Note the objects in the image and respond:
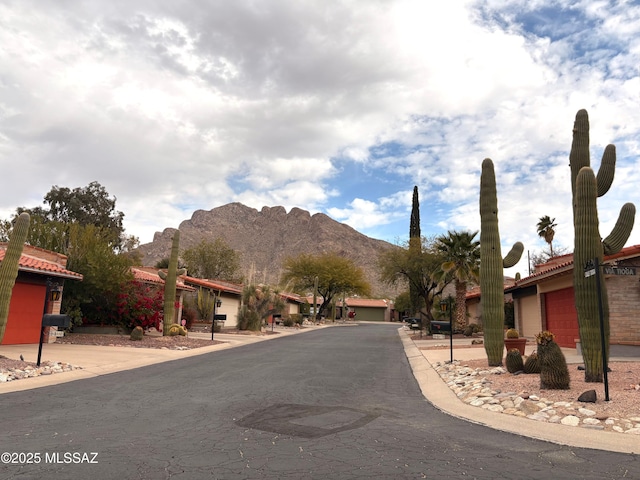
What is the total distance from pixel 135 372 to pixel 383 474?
367 inches

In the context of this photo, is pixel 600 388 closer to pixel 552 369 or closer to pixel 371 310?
pixel 552 369

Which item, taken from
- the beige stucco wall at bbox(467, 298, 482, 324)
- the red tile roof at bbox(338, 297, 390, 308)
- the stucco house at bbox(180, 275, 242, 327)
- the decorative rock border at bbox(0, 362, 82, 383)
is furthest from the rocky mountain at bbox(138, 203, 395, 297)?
the decorative rock border at bbox(0, 362, 82, 383)

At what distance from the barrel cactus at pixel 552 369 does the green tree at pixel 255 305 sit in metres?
25.4

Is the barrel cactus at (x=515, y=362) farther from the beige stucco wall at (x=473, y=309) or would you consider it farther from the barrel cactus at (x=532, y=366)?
the beige stucco wall at (x=473, y=309)

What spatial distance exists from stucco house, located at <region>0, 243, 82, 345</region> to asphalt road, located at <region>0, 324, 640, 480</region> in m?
9.08

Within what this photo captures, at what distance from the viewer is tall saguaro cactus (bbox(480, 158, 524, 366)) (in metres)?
12.8

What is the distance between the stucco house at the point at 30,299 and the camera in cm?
1731

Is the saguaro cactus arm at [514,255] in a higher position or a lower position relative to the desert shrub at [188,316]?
higher

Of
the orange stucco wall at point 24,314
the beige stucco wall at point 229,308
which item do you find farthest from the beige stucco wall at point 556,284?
the beige stucco wall at point 229,308

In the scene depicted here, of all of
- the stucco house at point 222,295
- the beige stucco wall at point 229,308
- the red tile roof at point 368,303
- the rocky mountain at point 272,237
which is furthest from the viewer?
the rocky mountain at point 272,237

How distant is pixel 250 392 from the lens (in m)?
9.48

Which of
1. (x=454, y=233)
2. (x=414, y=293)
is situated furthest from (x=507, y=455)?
(x=414, y=293)

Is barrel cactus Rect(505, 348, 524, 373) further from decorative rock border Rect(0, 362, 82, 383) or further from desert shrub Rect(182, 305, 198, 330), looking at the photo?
desert shrub Rect(182, 305, 198, 330)

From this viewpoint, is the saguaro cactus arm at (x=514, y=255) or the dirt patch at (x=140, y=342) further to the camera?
the dirt patch at (x=140, y=342)
